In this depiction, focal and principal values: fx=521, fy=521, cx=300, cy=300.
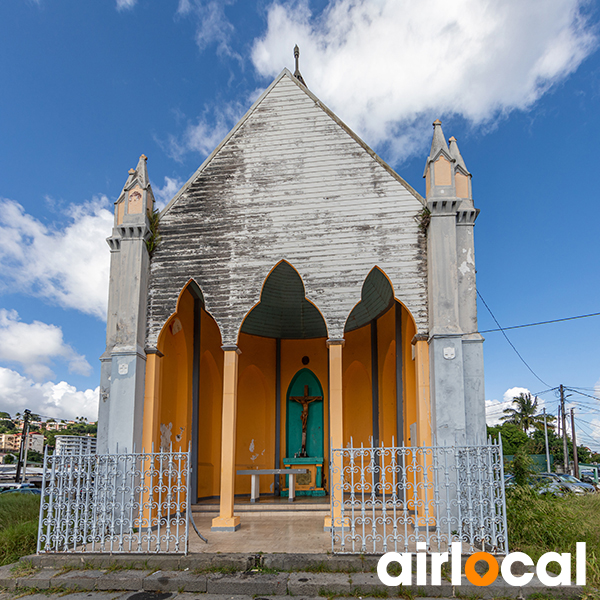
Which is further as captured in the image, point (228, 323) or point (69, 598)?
point (228, 323)

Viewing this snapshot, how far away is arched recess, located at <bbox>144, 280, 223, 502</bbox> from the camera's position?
10.4 metres

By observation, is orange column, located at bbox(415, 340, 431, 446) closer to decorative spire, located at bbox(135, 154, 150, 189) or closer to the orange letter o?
the orange letter o

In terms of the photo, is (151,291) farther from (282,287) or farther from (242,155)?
(282,287)

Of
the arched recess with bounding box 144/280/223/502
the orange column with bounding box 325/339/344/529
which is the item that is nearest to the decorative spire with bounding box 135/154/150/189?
the arched recess with bounding box 144/280/223/502

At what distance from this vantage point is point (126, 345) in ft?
31.7

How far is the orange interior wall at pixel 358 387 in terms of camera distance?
14.5 metres

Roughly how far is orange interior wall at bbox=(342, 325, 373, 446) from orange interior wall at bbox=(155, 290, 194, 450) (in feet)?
15.2

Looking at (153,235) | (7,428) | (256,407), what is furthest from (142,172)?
(7,428)

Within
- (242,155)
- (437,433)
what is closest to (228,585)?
(437,433)

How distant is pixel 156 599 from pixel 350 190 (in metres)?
7.39

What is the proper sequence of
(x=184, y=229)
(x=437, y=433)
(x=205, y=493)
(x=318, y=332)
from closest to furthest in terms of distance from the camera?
(x=437, y=433) → (x=184, y=229) → (x=205, y=493) → (x=318, y=332)

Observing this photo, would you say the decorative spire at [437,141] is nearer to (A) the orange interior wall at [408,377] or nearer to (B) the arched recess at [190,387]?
(A) the orange interior wall at [408,377]

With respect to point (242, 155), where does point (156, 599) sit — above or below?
below

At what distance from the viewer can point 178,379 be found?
1217cm
